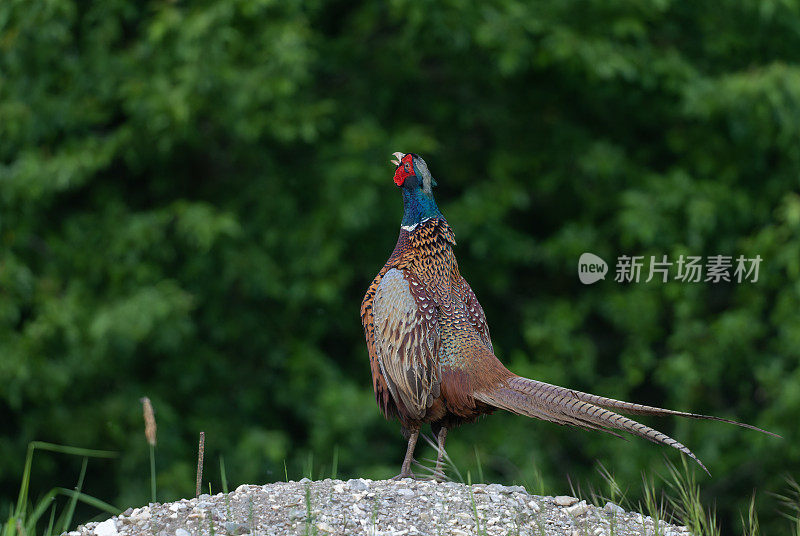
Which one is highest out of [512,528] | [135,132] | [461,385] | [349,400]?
[135,132]

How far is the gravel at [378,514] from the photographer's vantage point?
3.28 metres

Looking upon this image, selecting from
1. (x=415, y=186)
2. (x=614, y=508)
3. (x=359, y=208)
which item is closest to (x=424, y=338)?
(x=415, y=186)

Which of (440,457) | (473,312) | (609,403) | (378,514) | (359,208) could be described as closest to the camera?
(609,403)

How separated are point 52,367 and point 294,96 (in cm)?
272

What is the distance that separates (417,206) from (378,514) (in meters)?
1.16

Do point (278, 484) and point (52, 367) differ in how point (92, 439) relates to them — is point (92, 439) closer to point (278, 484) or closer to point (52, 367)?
point (52, 367)

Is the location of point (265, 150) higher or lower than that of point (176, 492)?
higher

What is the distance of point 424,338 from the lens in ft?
12.2

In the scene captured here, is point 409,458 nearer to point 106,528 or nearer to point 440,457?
point 440,457

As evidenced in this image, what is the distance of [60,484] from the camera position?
8023 mm

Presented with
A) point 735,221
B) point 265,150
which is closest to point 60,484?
point 265,150

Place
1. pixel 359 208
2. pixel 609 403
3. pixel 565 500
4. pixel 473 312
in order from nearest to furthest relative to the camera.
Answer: pixel 609 403, pixel 565 500, pixel 473 312, pixel 359 208

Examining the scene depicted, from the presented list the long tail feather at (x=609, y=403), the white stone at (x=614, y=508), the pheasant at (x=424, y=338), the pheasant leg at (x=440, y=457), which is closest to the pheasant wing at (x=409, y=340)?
the pheasant at (x=424, y=338)

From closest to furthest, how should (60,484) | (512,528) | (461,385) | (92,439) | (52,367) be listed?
(512,528) < (461,385) < (52,367) < (92,439) < (60,484)
